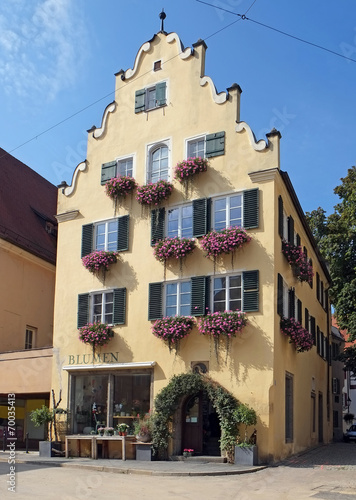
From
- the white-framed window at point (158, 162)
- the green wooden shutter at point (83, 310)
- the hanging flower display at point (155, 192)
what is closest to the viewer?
the hanging flower display at point (155, 192)

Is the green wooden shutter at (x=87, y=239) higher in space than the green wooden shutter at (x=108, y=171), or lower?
lower

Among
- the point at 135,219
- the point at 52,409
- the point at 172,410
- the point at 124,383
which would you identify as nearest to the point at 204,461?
the point at 172,410

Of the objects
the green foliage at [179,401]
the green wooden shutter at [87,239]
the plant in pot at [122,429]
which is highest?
the green wooden shutter at [87,239]

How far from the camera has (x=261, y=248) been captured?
20.1m

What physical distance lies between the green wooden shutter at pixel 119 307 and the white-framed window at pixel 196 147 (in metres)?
5.45

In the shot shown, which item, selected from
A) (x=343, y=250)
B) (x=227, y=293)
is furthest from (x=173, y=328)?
(x=343, y=250)

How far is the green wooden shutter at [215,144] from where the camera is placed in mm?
21625

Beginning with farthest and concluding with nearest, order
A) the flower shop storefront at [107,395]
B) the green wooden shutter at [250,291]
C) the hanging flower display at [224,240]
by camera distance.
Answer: the flower shop storefront at [107,395] < the hanging flower display at [224,240] < the green wooden shutter at [250,291]

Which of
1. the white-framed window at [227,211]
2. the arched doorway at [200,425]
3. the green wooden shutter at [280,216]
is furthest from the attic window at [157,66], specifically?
the arched doorway at [200,425]

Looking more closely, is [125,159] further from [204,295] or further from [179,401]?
[179,401]

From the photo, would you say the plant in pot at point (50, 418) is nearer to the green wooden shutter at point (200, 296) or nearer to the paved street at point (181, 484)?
the paved street at point (181, 484)

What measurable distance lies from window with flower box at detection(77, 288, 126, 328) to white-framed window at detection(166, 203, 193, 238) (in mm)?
2817

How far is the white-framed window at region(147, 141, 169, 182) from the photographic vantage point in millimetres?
23016

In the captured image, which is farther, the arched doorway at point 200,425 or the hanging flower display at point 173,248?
the hanging flower display at point 173,248
